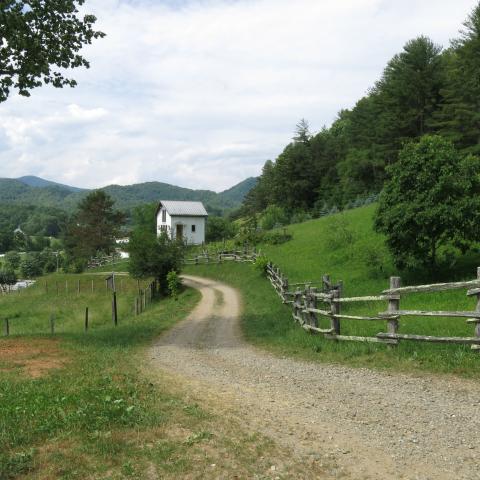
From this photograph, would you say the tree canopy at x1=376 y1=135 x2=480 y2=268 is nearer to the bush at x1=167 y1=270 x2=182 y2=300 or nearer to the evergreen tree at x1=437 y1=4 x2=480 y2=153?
the bush at x1=167 y1=270 x2=182 y2=300

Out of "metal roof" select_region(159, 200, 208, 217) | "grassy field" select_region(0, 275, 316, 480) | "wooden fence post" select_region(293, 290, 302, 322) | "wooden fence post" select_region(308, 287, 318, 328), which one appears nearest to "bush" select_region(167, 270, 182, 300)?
"wooden fence post" select_region(293, 290, 302, 322)

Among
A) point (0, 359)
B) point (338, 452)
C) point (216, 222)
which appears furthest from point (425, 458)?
point (216, 222)

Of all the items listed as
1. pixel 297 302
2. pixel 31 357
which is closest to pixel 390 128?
pixel 297 302

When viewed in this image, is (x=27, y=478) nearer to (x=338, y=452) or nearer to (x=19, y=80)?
(x=338, y=452)

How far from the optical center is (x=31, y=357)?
1383 centimetres

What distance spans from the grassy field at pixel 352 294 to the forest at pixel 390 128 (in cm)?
638

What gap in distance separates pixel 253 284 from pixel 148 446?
28.4 meters

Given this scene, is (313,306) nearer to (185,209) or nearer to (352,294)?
(352,294)

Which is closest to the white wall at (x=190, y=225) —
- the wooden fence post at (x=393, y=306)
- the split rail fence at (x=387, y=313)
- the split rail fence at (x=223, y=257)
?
the split rail fence at (x=223, y=257)

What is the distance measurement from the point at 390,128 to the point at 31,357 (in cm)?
5026

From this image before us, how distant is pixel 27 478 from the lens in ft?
19.2

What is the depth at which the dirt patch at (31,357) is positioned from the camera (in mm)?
12227

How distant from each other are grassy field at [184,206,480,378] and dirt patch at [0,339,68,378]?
654cm

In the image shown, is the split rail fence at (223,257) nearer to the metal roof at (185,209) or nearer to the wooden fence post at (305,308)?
the metal roof at (185,209)
